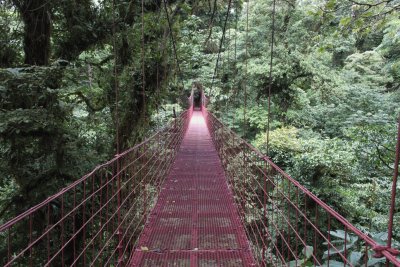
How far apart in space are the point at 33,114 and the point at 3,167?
61cm

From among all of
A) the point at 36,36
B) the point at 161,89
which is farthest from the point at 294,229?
the point at 161,89

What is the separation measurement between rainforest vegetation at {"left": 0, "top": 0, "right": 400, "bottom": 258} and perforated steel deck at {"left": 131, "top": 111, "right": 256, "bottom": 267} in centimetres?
64

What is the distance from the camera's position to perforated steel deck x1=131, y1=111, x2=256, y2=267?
1823mm

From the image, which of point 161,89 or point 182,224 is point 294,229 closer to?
point 182,224

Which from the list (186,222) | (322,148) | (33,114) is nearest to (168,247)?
(186,222)

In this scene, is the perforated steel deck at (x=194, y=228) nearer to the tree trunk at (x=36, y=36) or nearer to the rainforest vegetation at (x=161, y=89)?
the rainforest vegetation at (x=161, y=89)

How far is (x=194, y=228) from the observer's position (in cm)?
224

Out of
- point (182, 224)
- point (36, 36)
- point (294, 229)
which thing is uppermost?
point (36, 36)

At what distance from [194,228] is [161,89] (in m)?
3.37

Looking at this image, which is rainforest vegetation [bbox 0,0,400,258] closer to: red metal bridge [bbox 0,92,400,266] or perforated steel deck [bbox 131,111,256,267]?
red metal bridge [bbox 0,92,400,266]

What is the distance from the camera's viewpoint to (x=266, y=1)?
26.2 feet

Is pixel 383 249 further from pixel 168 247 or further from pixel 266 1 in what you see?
pixel 266 1

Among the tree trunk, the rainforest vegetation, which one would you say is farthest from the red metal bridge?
the tree trunk

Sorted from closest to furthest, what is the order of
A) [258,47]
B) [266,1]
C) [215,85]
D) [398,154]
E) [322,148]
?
[398,154], [322,148], [266,1], [258,47], [215,85]
